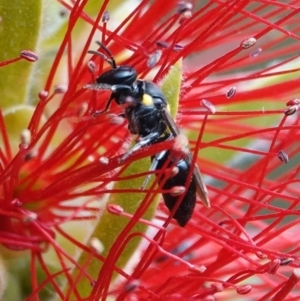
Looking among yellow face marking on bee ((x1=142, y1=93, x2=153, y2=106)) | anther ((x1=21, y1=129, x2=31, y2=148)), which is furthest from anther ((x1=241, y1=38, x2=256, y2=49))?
anther ((x1=21, y1=129, x2=31, y2=148))

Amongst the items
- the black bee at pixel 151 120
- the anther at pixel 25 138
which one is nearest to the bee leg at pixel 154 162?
the black bee at pixel 151 120

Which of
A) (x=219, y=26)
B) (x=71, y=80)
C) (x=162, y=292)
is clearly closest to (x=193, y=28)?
(x=219, y=26)

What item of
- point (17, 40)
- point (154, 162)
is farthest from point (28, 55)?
point (154, 162)

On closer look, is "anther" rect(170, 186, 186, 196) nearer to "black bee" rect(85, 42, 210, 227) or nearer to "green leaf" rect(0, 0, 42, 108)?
"black bee" rect(85, 42, 210, 227)

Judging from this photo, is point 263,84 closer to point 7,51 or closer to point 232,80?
point 232,80

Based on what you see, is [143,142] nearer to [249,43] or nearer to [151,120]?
[151,120]

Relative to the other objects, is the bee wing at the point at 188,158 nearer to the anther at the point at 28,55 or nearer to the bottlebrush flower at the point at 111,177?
the bottlebrush flower at the point at 111,177

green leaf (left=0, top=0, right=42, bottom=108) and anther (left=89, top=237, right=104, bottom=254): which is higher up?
green leaf (left=0, top=0, right=42, bottom=108)

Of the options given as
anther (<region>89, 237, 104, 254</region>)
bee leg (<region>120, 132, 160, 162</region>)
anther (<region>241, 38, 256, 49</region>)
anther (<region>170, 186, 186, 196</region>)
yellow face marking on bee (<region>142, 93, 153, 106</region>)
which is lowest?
anther (<region>89, 237, 104, 254</region>)
